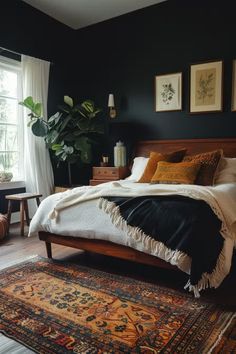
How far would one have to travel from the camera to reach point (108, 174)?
4359 millimetres

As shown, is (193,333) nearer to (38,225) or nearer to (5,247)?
(38,225)

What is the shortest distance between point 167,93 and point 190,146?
33.9 inches

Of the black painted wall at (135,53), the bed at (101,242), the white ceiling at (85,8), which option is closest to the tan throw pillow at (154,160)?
the bed at (101,242)

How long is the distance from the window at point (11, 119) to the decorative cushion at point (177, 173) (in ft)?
7.71

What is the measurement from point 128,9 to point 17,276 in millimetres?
4038

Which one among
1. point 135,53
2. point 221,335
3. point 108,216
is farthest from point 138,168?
point 221,335

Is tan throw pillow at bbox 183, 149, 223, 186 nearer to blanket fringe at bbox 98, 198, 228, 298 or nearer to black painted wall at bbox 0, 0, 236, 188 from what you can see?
black painted wall at bbox 0, 0, 236, 188

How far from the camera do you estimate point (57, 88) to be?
4.96 meters

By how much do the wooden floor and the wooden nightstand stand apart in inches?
50.1

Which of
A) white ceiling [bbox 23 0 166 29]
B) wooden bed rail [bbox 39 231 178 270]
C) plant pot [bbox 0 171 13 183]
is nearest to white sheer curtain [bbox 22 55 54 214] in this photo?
plant pot [bbox 0 171 13 183]

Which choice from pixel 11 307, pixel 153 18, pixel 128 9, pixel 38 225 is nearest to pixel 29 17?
pixel 128 9

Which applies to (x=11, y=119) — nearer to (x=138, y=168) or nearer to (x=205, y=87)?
(x=138, y=168)

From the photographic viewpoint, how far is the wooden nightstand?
169 inches

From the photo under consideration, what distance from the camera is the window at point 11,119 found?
14.0 ft
